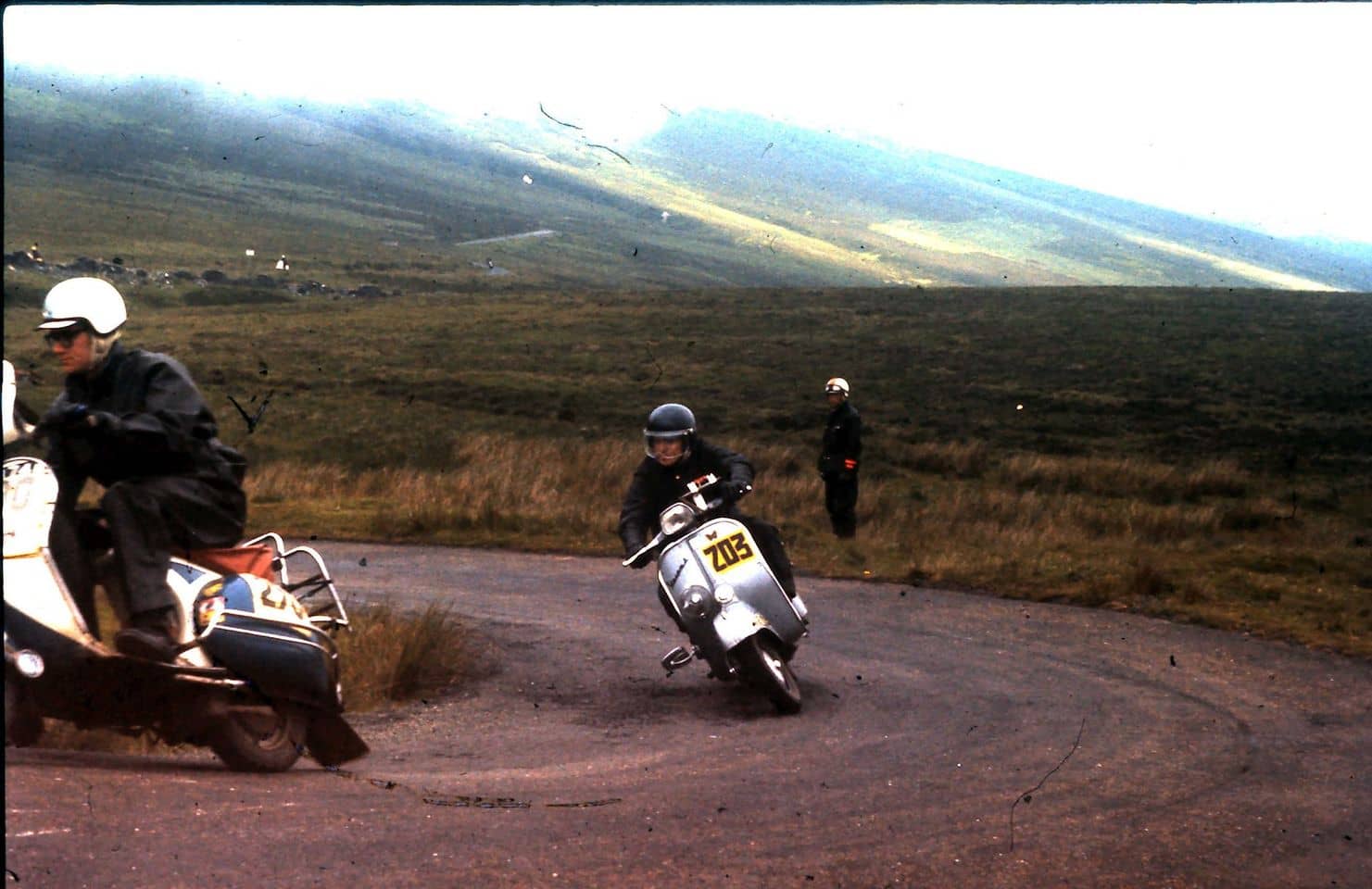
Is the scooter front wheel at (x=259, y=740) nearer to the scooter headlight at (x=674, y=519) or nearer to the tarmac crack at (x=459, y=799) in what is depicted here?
the tarmac crack at (x=459, y=799)

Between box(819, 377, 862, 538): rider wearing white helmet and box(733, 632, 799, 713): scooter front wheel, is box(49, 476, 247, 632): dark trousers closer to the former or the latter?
box(733, 632, 799, 713): scooter front wheel

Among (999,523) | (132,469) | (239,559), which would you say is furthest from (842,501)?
(132,469)

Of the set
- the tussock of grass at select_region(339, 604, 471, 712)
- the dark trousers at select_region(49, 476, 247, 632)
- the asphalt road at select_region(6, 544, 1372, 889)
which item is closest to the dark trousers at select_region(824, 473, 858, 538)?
the asphalt road at select_region(6, 544, 1372, 889)

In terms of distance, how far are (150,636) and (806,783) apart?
293 cm

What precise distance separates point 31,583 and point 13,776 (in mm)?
588

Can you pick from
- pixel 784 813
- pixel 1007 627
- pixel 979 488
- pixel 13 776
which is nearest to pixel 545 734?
pixel 784 813

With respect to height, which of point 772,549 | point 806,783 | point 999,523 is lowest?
point 999,523

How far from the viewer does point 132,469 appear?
514cm

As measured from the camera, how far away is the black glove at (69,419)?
15.7 feet

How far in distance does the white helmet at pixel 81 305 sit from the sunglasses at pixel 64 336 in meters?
0.03

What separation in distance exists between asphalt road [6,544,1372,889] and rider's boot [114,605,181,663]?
1.35ft

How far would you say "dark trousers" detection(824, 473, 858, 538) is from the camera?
16.9 metres

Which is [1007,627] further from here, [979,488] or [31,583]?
[979,488]

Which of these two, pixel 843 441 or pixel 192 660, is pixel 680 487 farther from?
pixel 843 441
